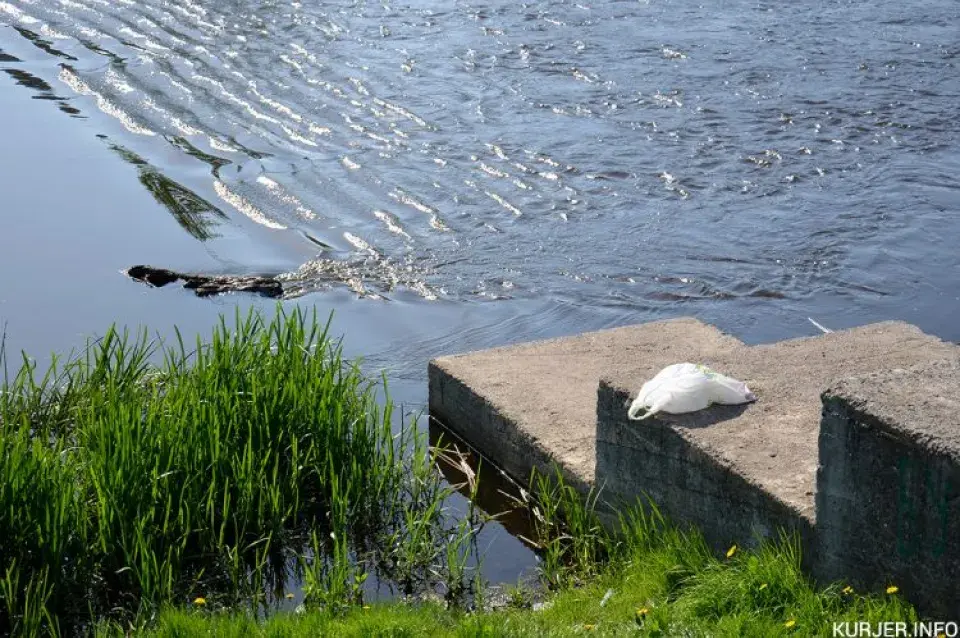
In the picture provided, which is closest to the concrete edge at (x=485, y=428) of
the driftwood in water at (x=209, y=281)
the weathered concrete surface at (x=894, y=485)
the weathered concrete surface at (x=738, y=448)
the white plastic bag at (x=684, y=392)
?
the weathered concrete surface at (x=738, y=448)

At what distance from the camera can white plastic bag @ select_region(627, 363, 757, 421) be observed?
4855mm

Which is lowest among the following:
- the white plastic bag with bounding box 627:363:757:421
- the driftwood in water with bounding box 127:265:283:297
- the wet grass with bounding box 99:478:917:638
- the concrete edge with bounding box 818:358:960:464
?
the wet grass with bounding box 99:478:917:638

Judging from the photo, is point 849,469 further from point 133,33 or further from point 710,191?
point 133,33

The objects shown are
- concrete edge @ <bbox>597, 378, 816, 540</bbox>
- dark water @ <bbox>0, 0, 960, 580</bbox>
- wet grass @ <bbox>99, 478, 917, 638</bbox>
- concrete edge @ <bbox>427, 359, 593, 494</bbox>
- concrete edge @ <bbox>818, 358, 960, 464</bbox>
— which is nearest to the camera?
concrete edge @ <bbox>818, 358, 960, 464</bbox>

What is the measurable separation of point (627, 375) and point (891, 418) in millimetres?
1447

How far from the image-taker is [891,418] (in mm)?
3852

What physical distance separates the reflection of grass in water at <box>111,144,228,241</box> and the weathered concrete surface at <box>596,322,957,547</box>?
483cm

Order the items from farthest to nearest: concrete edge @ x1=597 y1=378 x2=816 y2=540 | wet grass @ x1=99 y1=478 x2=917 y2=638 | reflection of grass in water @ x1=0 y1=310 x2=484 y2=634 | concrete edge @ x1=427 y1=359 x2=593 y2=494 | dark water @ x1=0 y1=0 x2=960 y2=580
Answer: dark water @ x1=0 y1=0 x2=960 y2=580 → concrete edge @ x1=427 y1=359 x2=593 y2=494 → reflection of grass in water @ x1=0 y1=310 x2=484 y2=634 → concrete edge @ x1=597 y1=378 x2=816 y2=540 → wet grass @ x1=99 y1=478 x2=917 y2=638

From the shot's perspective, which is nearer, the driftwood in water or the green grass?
the green grass

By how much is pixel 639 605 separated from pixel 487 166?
241 inches

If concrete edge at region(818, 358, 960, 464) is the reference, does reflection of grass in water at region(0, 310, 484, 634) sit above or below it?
below

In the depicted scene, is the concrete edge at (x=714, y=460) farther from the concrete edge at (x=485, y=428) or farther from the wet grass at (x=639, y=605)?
the concrete edge at (x=485, y=428)

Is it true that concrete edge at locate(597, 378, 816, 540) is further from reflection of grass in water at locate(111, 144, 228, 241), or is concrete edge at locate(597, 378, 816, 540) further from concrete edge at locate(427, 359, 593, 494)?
reflection of grass in water at locate(111, 144, 228, 241)

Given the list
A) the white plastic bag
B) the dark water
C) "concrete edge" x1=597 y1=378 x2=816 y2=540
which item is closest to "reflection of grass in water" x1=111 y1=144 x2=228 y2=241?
the dark water
